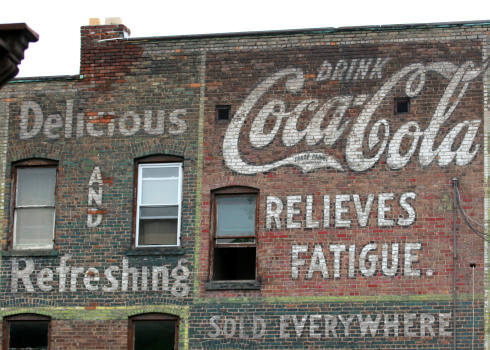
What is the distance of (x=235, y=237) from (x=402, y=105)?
4069mm

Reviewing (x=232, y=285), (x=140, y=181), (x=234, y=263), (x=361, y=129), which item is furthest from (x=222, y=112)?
(x=232, y=285)

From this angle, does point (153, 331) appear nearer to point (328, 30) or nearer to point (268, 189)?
point (268, 189)

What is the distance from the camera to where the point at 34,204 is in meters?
19.5

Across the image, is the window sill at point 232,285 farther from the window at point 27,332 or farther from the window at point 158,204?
the window at point 27,332

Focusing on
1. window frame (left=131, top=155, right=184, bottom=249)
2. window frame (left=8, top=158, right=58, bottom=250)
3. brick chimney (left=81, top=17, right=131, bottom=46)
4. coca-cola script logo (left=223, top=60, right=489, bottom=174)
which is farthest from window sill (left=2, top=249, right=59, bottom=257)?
brick chimney (left=81, top=17, right=131, bottom=46)

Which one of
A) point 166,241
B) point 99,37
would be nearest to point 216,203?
point 166,241

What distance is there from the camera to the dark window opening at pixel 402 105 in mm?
18438

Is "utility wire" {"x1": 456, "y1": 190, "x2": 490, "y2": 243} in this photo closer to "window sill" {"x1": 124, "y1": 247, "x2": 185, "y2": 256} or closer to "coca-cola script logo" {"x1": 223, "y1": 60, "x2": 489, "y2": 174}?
"coca-cola script logo" {"x1": 223, "y1": 60, "x2": 489, "y2": 174}

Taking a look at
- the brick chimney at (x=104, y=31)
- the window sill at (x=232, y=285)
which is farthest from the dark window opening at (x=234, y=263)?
the brick chimney at (x=104, y=31)

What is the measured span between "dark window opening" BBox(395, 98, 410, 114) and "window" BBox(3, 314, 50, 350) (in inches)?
309

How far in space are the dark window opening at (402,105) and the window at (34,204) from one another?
6.88 metres

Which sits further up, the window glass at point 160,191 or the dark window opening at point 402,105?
the dark window opening at point 402,105

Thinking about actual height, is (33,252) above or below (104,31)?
below

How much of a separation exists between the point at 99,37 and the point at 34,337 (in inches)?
243
